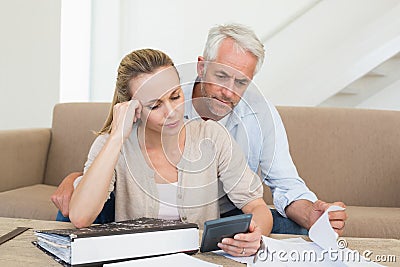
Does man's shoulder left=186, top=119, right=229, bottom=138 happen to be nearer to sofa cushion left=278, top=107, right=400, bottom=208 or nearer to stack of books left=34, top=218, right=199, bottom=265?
stack of books left=34, top=218, right=199, bottom=265

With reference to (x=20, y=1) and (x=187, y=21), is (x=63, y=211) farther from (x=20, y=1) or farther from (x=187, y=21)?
(x=187, y=21)

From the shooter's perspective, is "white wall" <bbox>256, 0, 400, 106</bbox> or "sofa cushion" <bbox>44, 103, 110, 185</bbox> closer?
"sofa cushion" <bbox>44, 103, 110, 185</bbox>

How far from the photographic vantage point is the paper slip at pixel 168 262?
972mm

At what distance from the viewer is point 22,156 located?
106 inches

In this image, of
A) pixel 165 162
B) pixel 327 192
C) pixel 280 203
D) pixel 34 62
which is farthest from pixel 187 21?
pixel 165 162

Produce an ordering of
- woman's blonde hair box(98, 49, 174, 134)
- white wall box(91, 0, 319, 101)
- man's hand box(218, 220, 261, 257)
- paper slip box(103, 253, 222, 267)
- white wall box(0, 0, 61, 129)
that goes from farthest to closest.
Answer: white wall box(91, 0, 319, 101)
white wall box(0, 0, 61, 129)
woman's blonde hair box(98, 49, 174, 134)
man's hand box(218, 220, 261, 257)
paper slip box(103, 253, 222, 267)

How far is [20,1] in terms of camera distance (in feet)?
11.0

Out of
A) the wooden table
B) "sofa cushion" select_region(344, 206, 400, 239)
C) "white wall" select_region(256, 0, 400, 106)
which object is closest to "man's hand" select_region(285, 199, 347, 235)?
the wooden table

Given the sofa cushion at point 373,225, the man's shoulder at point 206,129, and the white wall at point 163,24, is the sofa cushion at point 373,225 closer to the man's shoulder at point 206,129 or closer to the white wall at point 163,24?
the man's shoulder at point 206,129

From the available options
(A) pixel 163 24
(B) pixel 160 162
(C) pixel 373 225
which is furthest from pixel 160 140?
(A) pixel 163 24

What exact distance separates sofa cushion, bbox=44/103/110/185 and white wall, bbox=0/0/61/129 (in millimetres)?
571

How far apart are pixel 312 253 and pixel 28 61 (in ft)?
8.82

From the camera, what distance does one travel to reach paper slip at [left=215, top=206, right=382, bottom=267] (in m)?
1.04

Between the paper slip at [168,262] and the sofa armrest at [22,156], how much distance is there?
1.74m
